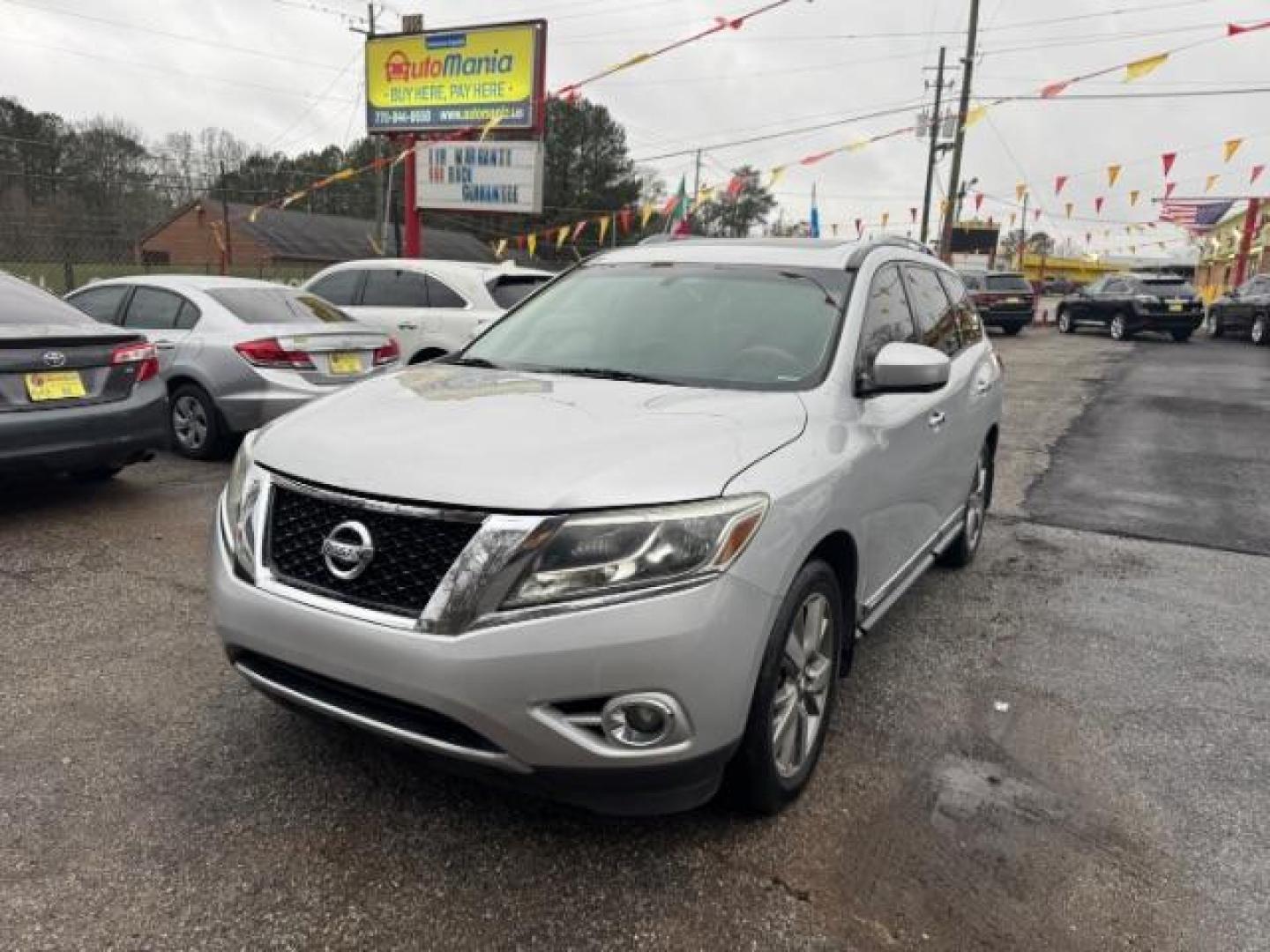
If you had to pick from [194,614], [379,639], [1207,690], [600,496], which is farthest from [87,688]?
[1207,690]

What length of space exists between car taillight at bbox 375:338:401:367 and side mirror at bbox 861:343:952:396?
512cm

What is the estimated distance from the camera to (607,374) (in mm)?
3250

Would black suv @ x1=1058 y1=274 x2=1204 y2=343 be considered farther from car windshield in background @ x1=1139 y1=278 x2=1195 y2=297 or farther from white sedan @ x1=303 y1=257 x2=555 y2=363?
white sedan @ x1=303 y1=257 x2=555 y2=363

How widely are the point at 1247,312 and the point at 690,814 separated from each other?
78.7 ft

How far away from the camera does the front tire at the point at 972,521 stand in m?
5.00

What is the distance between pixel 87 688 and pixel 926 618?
11.7ft

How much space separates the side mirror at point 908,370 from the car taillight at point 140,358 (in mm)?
4446

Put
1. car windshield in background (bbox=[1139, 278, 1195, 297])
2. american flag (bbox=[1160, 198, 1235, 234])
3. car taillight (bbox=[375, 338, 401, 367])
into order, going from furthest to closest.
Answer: american flag (bbox=[1160, 198, 1235, 234])
car windshield in background (bbox=[1139, 278, 1195, 297])
car taillight (bbox=[375, 338, 401, 367])

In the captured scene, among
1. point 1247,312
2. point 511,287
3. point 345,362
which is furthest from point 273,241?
point 345,362

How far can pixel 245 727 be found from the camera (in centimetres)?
311

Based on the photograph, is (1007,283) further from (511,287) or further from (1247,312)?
(511,287)

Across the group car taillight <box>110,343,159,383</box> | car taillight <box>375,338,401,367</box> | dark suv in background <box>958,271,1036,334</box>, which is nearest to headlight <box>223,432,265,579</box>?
car taillight <box>110,343,159,383</box>

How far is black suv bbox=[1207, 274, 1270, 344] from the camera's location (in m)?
20.8

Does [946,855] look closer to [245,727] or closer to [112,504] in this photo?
[245,727]
